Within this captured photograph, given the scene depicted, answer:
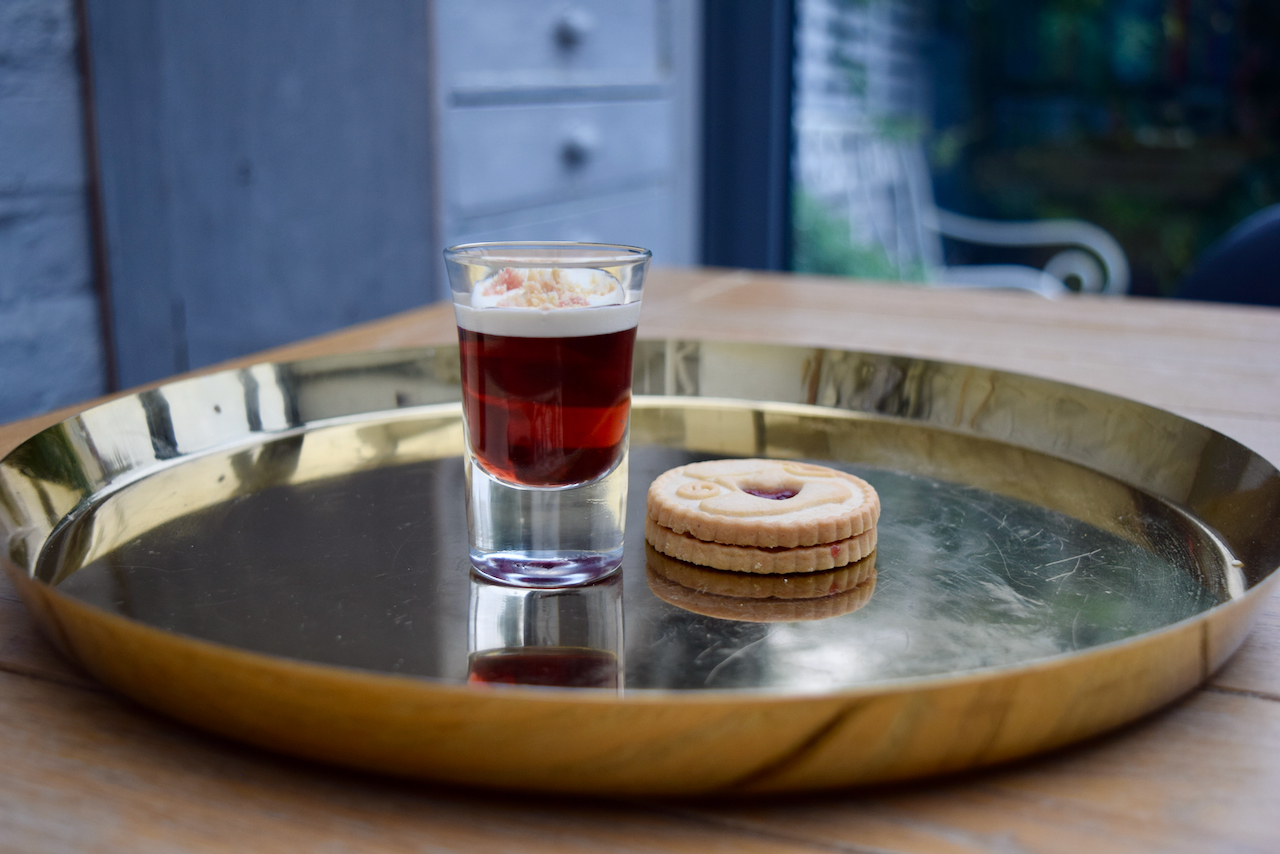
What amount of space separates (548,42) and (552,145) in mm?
236

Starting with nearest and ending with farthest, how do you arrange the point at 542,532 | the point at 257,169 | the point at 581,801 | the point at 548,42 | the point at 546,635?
the point at 581,801 → the point at 546,635 → the point at 542,532 → the point at 257,169 → the point at 548,42

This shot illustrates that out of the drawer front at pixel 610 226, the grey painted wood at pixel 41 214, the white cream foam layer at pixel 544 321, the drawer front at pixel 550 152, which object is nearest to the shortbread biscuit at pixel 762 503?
the white cream foam layer at pixel 544 321

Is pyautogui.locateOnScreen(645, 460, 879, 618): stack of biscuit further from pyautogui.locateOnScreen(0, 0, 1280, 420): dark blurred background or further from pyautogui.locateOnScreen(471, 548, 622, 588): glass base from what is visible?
pyautogui.locateOnScreen(0, 0, 1280, 420): dark blurred background

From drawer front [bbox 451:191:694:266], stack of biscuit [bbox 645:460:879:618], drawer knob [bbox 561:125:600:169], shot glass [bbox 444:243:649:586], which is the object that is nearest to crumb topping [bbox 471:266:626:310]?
shot glass [bbox 444:243:649:586]

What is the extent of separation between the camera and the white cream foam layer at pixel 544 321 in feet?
2.02

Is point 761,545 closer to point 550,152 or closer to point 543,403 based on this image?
point 543,403

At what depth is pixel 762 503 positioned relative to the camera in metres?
0.64

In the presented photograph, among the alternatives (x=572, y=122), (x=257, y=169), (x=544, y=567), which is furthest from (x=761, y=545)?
(x=572, y=122)

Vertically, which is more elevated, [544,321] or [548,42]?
[548,42]

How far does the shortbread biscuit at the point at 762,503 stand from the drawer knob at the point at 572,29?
86.7 inches

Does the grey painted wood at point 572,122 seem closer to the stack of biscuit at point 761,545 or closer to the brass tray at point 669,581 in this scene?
A: the brass tray at point 669,581

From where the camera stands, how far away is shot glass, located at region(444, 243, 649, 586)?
2.00ft

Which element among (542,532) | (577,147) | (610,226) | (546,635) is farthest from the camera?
(610,226)

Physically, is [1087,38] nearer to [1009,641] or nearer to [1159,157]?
[1159,157]
